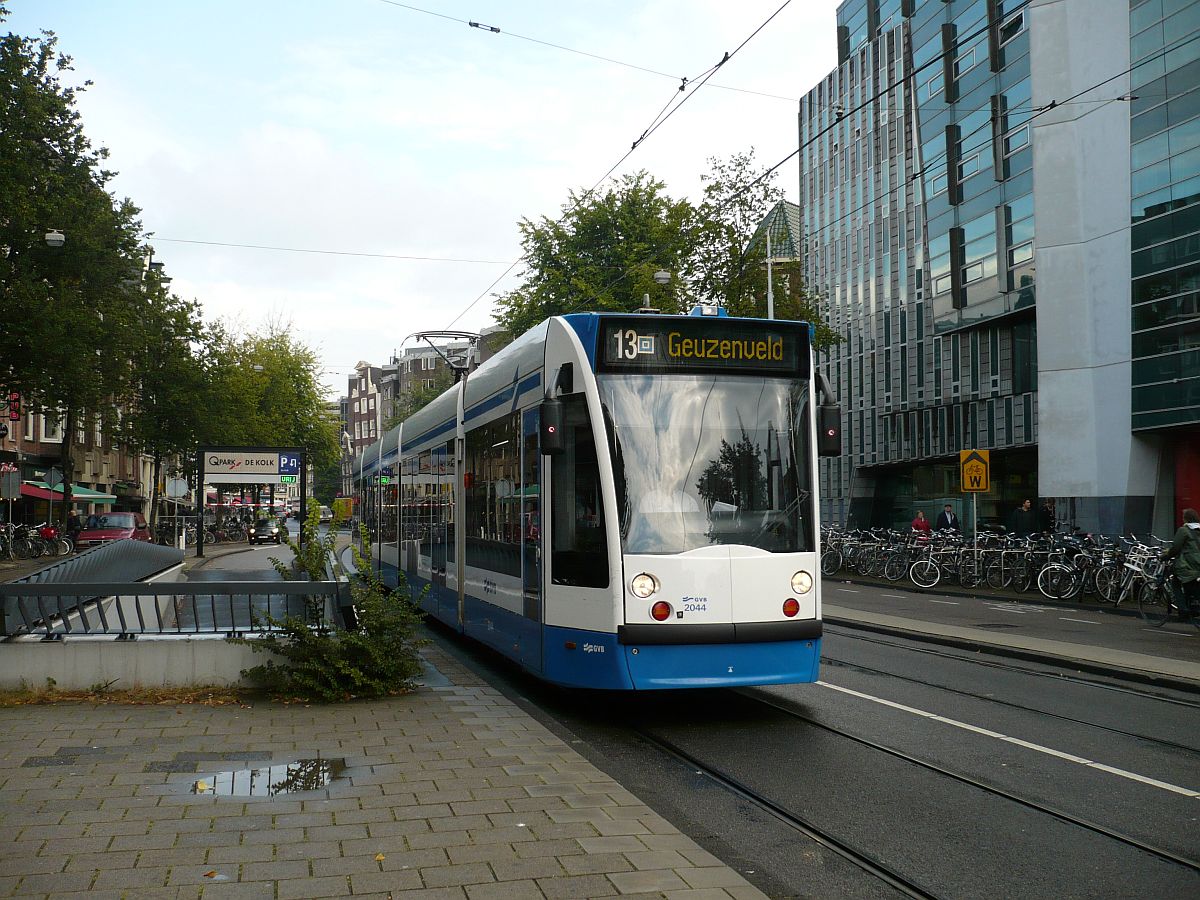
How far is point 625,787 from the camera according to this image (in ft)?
22.8

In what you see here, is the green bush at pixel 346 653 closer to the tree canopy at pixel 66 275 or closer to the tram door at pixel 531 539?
the tram door at pixel 531 539

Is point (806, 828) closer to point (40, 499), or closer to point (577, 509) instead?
point (577, 509)

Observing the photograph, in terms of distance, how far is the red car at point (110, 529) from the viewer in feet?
133

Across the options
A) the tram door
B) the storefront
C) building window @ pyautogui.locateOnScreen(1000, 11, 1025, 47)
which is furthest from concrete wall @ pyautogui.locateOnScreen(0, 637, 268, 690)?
the storefront

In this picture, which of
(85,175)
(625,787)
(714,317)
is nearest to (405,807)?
(625,787)

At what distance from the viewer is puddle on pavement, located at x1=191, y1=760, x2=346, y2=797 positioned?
6.29 meters

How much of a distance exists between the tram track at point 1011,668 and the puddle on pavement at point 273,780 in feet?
23.4

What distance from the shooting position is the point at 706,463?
8.73 metres

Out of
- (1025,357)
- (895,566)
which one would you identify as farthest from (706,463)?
(1025,357)

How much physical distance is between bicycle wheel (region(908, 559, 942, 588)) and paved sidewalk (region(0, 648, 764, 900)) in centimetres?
1953

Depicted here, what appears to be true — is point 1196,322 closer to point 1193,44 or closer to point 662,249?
point 1193,44

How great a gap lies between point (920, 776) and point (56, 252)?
113ft

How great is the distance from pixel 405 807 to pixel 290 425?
2675 inches

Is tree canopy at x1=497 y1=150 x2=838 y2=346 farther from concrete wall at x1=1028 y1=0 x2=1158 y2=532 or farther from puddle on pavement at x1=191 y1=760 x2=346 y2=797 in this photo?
puddle on pavement at x1=191 y1=760 x2=346 y2=797
